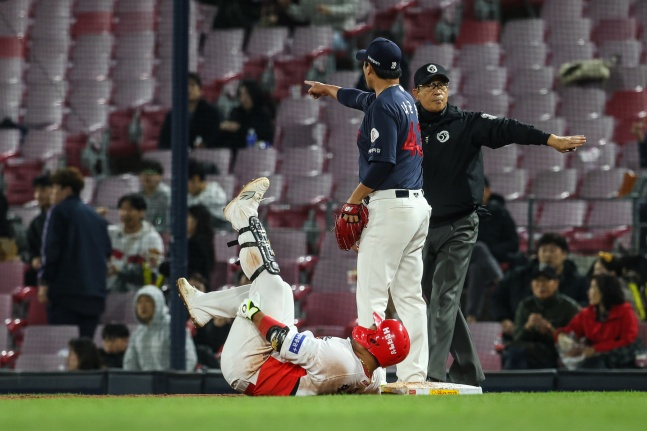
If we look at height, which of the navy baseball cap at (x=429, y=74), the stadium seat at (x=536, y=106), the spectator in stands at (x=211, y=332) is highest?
the stadium seat at (x=536, y=106)

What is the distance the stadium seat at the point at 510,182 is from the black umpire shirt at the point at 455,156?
481cm

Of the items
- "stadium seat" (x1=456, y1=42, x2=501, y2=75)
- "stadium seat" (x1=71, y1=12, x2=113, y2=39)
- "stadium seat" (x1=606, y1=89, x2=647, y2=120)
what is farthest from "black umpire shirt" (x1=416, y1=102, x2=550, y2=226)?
"stadium seat" (x1=71, y1=12, x2=113, y2=39)

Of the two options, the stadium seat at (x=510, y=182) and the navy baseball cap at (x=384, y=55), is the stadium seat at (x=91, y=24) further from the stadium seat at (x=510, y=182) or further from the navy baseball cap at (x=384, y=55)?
the navy baseball cap at (x=384, y=55)

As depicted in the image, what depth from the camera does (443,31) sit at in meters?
15.2

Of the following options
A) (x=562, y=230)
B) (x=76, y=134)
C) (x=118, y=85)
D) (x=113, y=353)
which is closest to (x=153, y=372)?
(x=113, y=353)

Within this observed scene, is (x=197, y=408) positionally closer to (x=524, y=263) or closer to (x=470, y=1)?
(x=524, y=263)

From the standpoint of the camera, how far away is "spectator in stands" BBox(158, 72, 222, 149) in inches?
484

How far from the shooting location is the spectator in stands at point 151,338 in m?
9.14

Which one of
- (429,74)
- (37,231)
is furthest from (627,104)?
(429,74)

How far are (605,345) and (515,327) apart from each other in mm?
718

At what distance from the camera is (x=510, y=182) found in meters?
12.1

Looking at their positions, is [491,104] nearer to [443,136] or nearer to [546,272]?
[546,272]

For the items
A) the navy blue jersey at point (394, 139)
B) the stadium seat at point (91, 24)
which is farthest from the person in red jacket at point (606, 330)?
the stadium seat at point (91, 24)

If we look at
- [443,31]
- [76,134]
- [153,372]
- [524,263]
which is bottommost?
[153,372]
